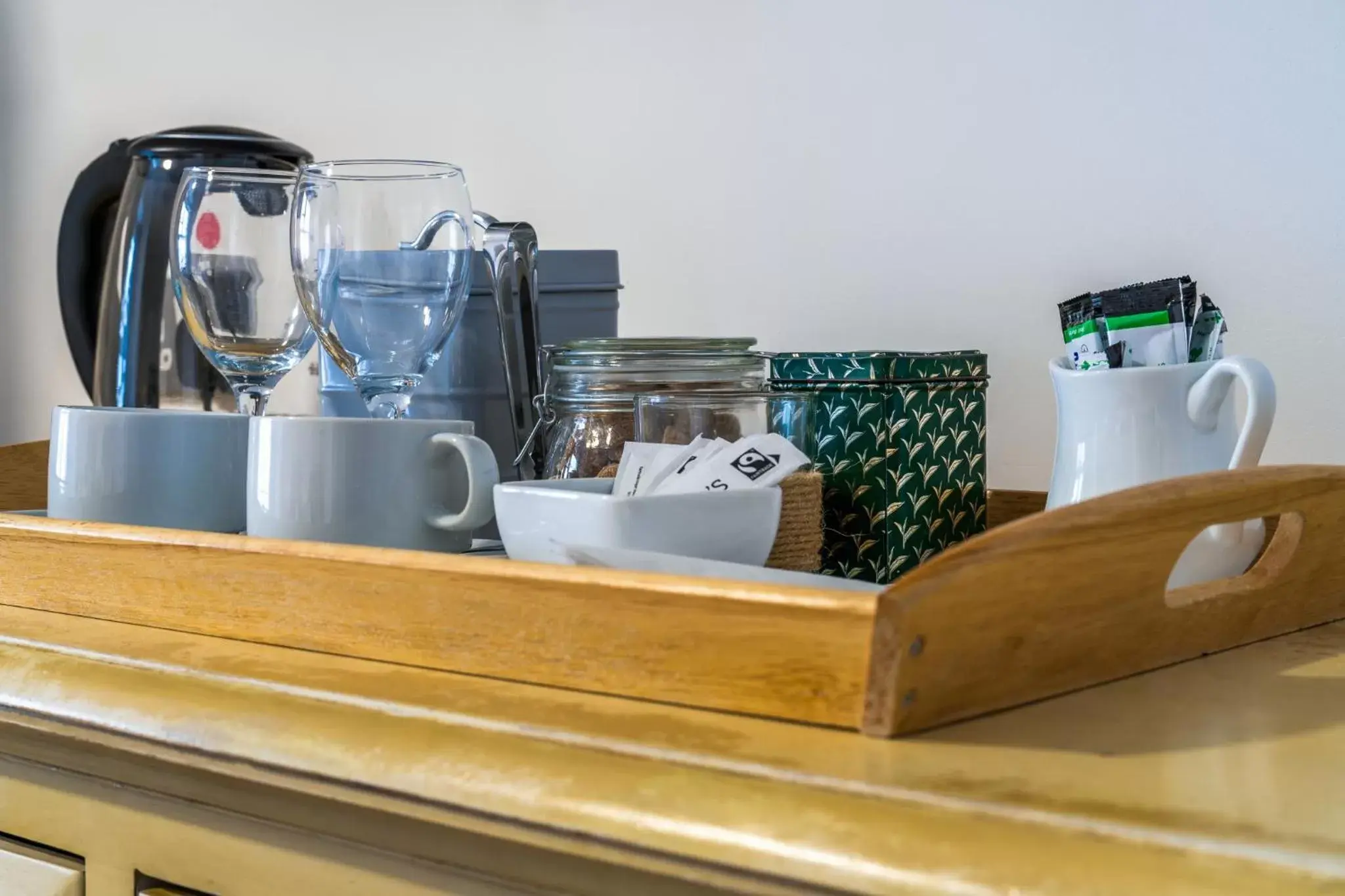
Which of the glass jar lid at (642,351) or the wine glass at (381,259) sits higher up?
the wine glass at (381,259)

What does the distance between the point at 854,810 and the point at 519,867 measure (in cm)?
12

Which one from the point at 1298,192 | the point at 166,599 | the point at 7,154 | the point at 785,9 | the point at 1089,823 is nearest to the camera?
the point at 1089,823

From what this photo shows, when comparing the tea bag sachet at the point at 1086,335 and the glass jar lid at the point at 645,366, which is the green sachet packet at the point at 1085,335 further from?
the glass jar lid at the point at 645,366

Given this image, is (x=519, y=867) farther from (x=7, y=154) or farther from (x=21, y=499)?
(x=7, y=154)

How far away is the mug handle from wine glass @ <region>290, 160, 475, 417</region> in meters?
0.09

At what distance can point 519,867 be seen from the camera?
369 millimetres

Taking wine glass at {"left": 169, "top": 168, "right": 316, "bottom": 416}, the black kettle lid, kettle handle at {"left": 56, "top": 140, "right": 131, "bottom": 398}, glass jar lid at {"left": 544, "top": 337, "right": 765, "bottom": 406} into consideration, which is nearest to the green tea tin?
glass jar lid at {"left": 544, "top": 337, "right": 765, "bottom": 406}

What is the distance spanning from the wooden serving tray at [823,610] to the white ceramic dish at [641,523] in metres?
0.06

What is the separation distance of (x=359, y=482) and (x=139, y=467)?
136mm

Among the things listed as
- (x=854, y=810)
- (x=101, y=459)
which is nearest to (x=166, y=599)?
(x=101, y=459)

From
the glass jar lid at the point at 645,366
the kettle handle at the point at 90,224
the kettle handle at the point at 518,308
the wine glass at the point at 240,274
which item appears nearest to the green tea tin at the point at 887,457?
the glass jar lid at the point at 645,366

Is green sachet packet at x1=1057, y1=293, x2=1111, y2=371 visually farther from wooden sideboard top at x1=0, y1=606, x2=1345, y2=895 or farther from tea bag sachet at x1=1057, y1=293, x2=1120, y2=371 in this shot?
wooden sideboard top at x1=0, y1=606, x2=1345, y2=895

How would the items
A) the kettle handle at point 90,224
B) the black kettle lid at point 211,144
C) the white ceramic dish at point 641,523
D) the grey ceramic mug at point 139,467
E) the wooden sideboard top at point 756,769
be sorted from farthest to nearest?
the kettle handle at point 90,224
the black kettle lid at point 211,144
the grey ceramic mug at point 139,467
the white ceramic dish at point 641,523
the wooden sideboard top at point 756,769

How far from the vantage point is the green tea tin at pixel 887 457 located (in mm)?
599
